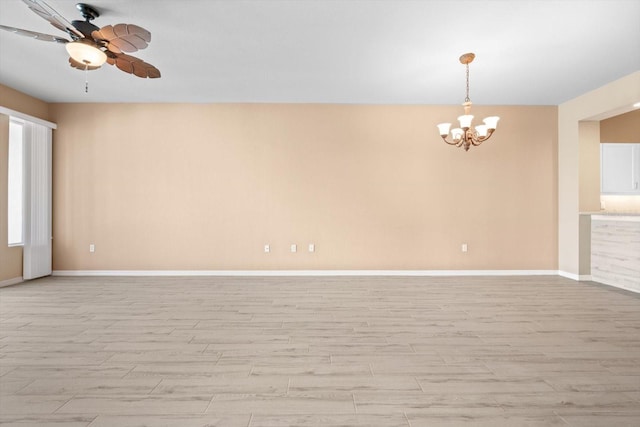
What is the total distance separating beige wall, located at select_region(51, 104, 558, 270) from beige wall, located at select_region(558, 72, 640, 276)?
16cm

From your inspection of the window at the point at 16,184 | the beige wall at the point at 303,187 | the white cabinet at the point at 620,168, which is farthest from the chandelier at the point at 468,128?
the window at the point at 16,184

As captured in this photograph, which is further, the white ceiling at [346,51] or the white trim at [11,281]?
the white trim at [11,281]

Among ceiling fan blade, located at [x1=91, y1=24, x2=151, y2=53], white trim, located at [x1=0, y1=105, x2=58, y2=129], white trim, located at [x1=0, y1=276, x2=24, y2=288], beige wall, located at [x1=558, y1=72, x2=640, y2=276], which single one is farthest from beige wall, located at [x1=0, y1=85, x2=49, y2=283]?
beige wall, located at [x1=558, y1=72, x2=640, y2=276]

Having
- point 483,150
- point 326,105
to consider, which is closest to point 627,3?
point 483,150

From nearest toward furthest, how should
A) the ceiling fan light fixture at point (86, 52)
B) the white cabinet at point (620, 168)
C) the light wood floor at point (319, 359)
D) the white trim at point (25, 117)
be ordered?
the light wood floor at point (319, 359), the ceiling fan light fixture at point (86, 52), the white trim at point (25, 117), the white cabinet at point (620, 168)

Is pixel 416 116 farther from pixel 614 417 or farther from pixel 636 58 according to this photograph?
pixel 614 417

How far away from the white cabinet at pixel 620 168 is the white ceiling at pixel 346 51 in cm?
128

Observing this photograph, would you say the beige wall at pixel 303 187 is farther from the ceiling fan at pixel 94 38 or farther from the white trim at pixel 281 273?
the ceiling fan at pixel 94 38

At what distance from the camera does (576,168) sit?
5332 millimetres

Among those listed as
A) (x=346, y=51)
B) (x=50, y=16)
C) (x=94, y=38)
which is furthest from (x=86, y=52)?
(x=346, y=51)

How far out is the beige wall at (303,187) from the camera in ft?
18.6

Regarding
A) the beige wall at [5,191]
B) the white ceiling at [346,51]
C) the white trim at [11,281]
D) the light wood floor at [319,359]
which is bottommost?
the light wood floor at [319,359]

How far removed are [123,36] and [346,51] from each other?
2216 millimetres

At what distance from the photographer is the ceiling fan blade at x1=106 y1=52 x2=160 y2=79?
299 cm
